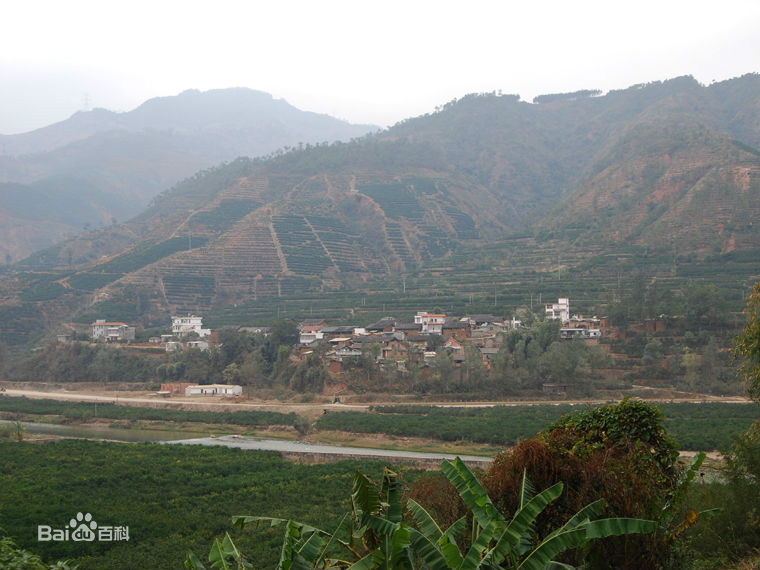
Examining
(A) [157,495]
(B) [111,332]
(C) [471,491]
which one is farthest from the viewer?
(B) [111,332]

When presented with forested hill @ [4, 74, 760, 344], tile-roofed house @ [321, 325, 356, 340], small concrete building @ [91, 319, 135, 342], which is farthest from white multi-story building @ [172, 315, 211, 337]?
tile-roofed house @ [321, 325, 356, 340]

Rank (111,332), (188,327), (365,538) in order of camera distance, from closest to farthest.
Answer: (365,538), (111,332), (188,327)

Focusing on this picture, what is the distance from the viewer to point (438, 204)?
93.5 metres

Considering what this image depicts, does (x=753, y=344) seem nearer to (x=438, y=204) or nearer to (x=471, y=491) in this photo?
(x=471, y=491)

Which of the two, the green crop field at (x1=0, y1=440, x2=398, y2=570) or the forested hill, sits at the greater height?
the forested hill

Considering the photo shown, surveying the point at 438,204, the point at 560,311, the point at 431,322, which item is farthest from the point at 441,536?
the point at 438,204

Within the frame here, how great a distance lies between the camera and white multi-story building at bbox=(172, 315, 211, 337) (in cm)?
5569

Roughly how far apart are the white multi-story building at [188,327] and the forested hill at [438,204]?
11020 millimetres

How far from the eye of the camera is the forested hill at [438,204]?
2603 inches

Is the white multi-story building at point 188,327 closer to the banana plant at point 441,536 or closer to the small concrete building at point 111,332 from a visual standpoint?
the small concrete building at point 111,332

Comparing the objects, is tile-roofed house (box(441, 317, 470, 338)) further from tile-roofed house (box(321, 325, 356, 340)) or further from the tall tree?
the tall tree

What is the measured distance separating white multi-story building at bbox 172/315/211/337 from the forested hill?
11020 mm

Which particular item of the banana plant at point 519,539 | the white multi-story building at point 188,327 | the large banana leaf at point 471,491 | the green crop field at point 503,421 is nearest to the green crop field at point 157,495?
the green crop field at point 503,421

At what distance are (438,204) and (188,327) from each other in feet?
150
